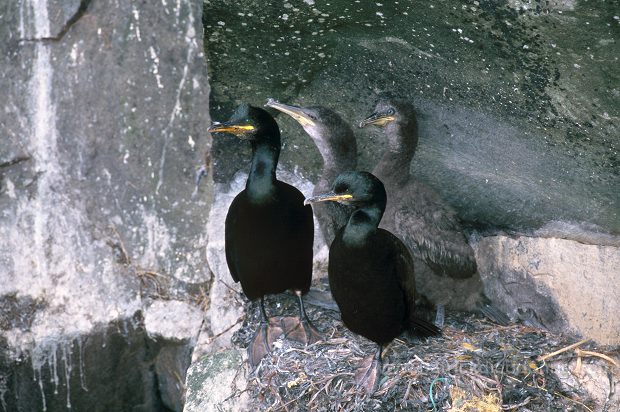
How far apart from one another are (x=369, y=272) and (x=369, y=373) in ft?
1.66

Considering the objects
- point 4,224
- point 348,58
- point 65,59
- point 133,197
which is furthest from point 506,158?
point 4,224

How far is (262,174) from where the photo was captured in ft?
14.4

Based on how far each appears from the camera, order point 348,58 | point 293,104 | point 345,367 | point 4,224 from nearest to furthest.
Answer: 1. point 345,367
2. point 348,58
3. point 293,104
4. point 4,224

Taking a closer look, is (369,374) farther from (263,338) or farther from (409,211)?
(409,211)

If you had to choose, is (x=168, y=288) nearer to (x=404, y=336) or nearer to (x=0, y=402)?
(x=0, y=402)

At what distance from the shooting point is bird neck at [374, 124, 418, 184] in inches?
184

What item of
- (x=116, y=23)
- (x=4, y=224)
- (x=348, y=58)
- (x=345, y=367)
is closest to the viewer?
(x=345, y=367)

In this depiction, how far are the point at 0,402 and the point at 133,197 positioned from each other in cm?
170

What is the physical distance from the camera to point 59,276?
598 centimetres

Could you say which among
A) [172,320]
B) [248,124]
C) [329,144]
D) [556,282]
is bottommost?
[172,320]

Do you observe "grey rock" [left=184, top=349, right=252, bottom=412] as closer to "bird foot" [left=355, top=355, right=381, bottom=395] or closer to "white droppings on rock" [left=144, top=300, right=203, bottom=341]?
"bird foot" [left=355, top=355, right=381, bottom=395]

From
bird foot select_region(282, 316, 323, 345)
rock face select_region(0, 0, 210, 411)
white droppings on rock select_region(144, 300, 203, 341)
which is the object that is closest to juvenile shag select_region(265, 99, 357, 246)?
bird foot select_region(282, 316, 323, 345)

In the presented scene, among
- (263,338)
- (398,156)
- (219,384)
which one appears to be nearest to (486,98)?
(398,156)

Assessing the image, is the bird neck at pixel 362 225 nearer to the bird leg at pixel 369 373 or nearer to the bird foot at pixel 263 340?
the bird leg at pixel 369 373
